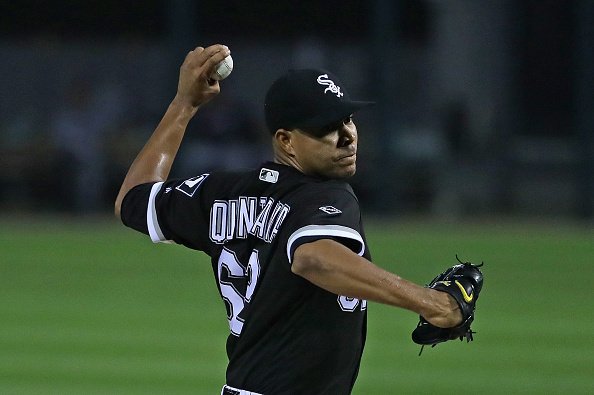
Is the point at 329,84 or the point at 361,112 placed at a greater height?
the point at 329,84

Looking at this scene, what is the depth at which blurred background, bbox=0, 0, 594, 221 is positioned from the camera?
58.4 feet

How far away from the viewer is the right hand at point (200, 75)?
4402mm

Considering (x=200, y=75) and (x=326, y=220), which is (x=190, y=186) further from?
(x=326, y=220)

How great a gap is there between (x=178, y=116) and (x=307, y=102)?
88 centimetres

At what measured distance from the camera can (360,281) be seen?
3.48m

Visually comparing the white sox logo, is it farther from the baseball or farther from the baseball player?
the baseball

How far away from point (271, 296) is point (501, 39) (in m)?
14.5

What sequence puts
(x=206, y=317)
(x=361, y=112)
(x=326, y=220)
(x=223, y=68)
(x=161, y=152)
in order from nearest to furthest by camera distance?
1. (x=326, y=220)
2. (x=223, y=68)
3. (x=161, y=152)
4. (x=206, y=317)
5. (x=361, y=112)

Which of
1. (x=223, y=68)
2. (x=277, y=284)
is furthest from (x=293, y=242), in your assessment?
(x=223, y=68)

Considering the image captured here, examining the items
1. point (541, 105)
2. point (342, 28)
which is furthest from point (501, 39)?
point (342, 28)

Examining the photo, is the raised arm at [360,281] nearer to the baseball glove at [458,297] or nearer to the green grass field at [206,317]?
the baseball glove at [458,297]

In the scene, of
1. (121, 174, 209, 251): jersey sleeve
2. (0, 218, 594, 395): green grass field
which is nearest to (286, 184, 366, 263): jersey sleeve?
(121, 174, 209, 251): jersey sleeve

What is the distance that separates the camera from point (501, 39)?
1783cm

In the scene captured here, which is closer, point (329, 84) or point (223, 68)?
point (329, 84)
